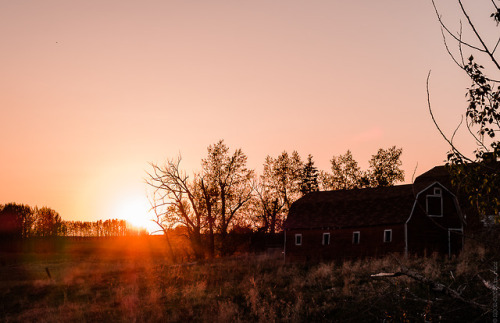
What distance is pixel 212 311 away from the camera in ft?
58.6

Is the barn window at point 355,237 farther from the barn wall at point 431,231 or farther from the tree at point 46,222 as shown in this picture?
the tree at point 46,222

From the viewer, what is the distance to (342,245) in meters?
36.1

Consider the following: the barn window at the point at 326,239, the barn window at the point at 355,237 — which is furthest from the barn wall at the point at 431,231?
the barn window at the point at 326,239

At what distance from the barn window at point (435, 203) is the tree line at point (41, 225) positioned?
160ft

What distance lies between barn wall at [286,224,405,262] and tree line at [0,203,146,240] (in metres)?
38.7

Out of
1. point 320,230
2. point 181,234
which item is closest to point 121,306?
point 320,230

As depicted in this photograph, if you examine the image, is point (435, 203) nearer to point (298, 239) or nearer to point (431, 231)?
point (431, 231)

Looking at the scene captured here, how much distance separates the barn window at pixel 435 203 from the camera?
3397cm

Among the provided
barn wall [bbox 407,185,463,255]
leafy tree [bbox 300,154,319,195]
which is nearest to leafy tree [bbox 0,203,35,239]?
leafy tree [bbox 300,154,319,195]

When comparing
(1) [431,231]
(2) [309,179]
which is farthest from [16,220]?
(1) [431,231]

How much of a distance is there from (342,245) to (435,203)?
7.91m

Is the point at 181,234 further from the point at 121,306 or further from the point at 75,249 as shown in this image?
the point at 75,249

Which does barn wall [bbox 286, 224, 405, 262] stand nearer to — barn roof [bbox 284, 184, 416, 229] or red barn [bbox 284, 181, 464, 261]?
red barn [bbox 284, 181, 464, 261]

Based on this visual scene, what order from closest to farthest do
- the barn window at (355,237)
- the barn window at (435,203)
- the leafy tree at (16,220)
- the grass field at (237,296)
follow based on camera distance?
the grass field at (237,296)
the barn window at (435,203)
the barn window at (355,237)
the leafy tree at (16,220)
